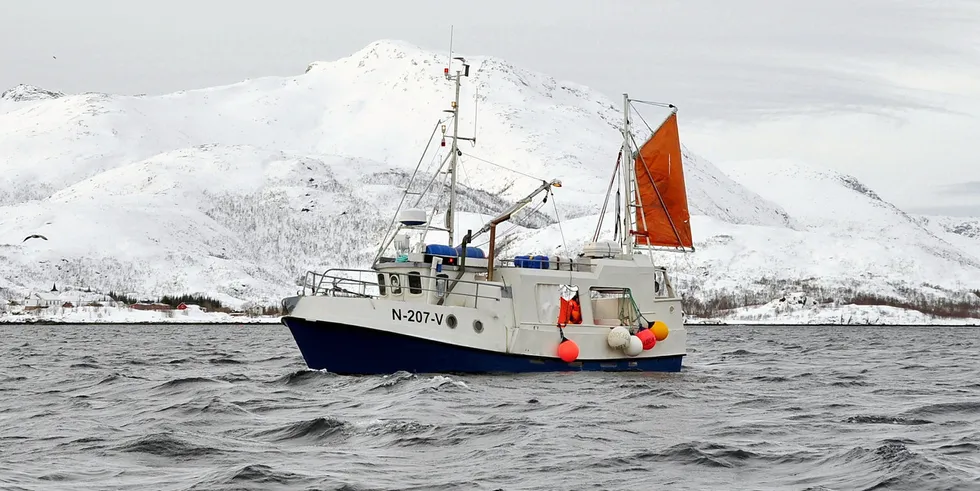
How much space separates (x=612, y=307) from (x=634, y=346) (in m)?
3.13

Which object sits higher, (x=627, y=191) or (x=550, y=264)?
(x=627, y=191)

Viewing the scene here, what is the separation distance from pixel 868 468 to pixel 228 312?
140 meters

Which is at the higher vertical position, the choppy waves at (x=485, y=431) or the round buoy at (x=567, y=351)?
the round buoy at (x=567, y=351)

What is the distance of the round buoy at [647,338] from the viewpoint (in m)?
39.1

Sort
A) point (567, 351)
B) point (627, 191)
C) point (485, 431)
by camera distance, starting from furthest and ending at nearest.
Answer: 1. point (627, 191)
2. point (567, 351)
3. point (485, 431)

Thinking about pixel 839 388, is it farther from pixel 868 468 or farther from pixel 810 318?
pixel 810 318

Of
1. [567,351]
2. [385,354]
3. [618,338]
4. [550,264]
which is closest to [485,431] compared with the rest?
[385,354]

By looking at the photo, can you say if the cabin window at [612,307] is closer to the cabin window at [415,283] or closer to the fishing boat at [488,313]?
the fishing boat at [488,313]

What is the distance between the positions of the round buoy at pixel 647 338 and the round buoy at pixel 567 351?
9.19ft

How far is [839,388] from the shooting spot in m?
36.1

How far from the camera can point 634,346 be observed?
127ft

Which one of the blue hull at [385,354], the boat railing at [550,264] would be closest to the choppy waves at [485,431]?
the blue hull at [385,354]

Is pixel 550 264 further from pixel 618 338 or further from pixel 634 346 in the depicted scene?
pixel 634 346

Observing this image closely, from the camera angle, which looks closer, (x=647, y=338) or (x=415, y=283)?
(x=415, y=283)
